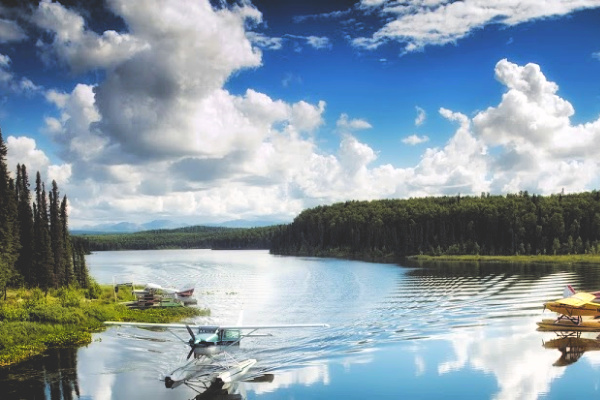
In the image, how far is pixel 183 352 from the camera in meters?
27.9

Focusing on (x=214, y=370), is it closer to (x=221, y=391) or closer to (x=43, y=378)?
(x=221, y=391)

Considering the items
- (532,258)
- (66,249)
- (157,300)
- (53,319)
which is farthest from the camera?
(532,258)

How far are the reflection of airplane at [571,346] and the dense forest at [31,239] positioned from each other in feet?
127

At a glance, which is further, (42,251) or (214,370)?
(42,251)

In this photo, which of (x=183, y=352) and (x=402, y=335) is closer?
(x=183, y=352)

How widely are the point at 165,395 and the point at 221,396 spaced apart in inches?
86.4

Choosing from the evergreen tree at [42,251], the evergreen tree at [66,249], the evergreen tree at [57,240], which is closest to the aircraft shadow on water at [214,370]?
the evergreen tree at [42,251]

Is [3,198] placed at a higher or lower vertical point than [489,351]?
higher

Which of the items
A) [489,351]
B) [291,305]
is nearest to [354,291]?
[291,305]

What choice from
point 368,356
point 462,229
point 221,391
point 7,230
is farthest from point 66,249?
point 462,229

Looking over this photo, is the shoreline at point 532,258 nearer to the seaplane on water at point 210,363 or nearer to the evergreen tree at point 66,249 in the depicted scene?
the evergreen tree at point 66,249

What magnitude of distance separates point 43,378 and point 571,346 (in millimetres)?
26625

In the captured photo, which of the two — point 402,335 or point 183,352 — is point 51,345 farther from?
point 402,335

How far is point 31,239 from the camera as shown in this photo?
53.6 metres
